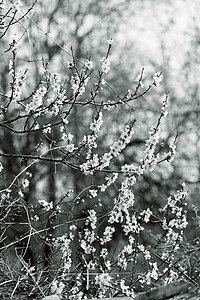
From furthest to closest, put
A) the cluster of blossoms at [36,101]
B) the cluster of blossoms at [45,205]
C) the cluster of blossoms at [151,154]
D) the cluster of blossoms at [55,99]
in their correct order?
the cluster of blossoms at [45,205]
the cluster of blossoms at [151,154]
the cluster of blossoms at [55,99]
the cluster of blossoms at [36,101]

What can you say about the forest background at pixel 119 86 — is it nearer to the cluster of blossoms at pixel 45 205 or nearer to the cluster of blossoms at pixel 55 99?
the cluster of blossoms at pixel 45 205

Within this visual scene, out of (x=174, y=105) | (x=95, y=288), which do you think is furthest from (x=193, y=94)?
(x=95, y=288)

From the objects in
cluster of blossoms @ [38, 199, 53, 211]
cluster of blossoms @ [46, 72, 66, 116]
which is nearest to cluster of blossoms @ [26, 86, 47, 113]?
cluster of blossoms @ [46, 72, 66, 116]

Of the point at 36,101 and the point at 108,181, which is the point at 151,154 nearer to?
the point at 108,181

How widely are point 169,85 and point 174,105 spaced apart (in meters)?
0.56

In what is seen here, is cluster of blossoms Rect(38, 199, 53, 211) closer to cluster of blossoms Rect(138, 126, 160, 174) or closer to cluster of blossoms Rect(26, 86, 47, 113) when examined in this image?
cluster of blossoms Rect(138, 126, 160, 174)

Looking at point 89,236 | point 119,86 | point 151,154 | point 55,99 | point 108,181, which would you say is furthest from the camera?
point 119,86

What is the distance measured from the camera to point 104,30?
47.3 feet

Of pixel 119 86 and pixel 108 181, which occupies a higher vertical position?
pixel 119 86

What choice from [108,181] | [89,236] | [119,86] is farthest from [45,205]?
[119,86]

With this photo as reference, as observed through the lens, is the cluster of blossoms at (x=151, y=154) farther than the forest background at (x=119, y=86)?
No

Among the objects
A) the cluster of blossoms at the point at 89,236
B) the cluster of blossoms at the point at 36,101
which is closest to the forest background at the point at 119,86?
the cluster of blossoms at the point at 89,236

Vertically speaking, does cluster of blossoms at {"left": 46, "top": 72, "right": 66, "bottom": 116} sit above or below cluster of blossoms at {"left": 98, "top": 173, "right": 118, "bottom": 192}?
above

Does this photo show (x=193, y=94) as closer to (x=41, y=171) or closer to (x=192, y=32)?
(x=192, y=32)
